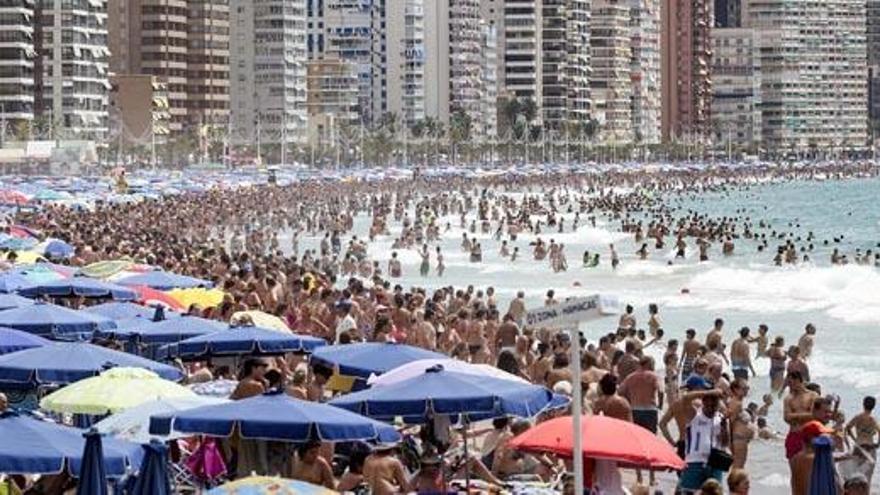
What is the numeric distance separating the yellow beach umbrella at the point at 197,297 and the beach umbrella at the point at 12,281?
162 centimetres

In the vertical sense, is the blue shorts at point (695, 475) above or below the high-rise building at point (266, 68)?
below

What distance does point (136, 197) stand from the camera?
75.4 metres

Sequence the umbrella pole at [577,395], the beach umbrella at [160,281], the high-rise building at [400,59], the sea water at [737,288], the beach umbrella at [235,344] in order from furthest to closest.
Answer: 1. the high-rise building at [400,59]
2. the sea water at [737,288]
3. the beach umbrella at [160,281]
4. the beach umbrella at [235,344]
5. the umbrella pole at [577,395]

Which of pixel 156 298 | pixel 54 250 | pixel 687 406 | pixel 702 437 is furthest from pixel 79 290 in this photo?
pixel 702 437

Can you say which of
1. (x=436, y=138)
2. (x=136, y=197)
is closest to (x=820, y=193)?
(x=436, y=138)

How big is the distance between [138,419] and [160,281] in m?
11.4

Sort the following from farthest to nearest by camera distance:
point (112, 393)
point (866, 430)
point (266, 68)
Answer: point (266, 68) < point (866, 430) < point (112, 393)

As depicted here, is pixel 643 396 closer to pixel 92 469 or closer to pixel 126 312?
pixel 126 312

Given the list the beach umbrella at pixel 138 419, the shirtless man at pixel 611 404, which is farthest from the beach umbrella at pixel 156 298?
the beach umbrella at pixel 138 419

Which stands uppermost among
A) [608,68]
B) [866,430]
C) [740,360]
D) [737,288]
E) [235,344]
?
[608,68]

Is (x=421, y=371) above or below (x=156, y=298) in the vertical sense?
above

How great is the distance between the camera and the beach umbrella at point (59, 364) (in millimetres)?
14867

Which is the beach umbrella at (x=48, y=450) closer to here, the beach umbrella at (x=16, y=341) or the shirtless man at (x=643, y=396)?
the beach umbrella at (x=16, y=341)

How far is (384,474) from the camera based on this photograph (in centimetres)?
1309
